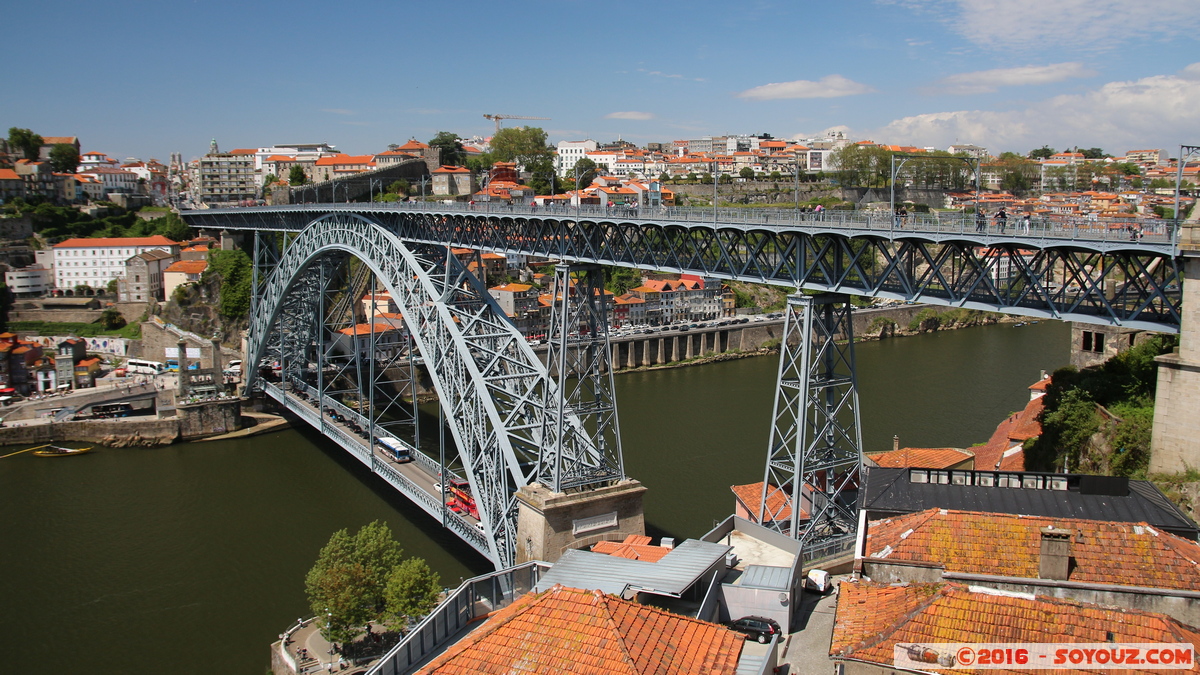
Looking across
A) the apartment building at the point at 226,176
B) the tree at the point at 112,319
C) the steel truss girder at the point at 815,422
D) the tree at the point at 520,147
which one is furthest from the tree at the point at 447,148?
the steel truss girder at the point at 815,422

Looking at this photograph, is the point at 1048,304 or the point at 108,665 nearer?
the point at 1048,304

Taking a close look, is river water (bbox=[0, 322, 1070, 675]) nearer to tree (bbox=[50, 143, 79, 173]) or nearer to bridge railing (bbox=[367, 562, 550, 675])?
bridge railing (bbox=[367, 562, 550, 675])

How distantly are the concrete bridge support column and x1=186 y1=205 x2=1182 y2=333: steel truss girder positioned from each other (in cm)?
20

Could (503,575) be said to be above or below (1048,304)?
below

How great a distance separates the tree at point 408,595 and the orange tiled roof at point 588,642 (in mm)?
8405

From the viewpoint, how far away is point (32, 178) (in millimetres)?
58188

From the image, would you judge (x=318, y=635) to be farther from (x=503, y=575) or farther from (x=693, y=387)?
(x=693, y=387)

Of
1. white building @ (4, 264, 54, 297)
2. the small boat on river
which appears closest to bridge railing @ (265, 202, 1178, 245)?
the small boat on river

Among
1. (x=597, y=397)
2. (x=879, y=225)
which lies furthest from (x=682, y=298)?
(x=879, y=225)

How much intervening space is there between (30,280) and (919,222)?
4997 centimetres

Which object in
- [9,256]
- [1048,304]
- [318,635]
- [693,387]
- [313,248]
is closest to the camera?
[1048,304]

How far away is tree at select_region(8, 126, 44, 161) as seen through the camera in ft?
208

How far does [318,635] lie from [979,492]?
12070mm

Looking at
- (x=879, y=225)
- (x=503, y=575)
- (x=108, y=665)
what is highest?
(x=879, y=225)
